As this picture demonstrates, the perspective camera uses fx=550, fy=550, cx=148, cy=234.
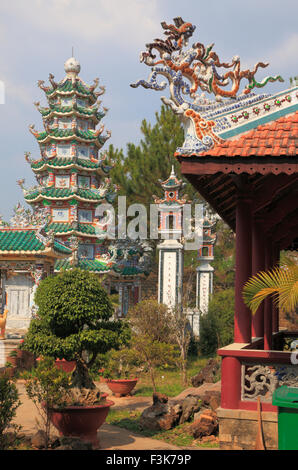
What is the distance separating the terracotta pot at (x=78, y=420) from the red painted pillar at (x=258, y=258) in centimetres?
399

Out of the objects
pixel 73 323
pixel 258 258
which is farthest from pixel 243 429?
pixel 258 258

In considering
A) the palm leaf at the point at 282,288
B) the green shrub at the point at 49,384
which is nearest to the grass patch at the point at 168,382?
the green shrub at the point at 49,384

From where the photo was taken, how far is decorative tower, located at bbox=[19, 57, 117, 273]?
90.9ft

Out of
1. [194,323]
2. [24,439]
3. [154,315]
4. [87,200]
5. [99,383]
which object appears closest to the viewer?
[24,439]

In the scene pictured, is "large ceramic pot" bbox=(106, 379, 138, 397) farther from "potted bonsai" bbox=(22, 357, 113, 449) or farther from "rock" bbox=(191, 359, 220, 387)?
"potted bonsai" bbox=(22, 357, 113, 449)

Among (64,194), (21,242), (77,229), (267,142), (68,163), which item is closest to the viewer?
(267,142)

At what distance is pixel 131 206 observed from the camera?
3522cm

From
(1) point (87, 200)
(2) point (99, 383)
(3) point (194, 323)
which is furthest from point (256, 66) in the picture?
(1) point (87, 200)

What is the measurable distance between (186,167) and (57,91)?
Answer: 80.3 ft

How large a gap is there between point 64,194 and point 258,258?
18.2m

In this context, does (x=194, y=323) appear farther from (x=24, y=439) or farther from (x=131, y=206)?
(x=24, y=439)

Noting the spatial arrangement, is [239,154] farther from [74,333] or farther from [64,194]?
[64,194]

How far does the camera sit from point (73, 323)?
9.21 meters
